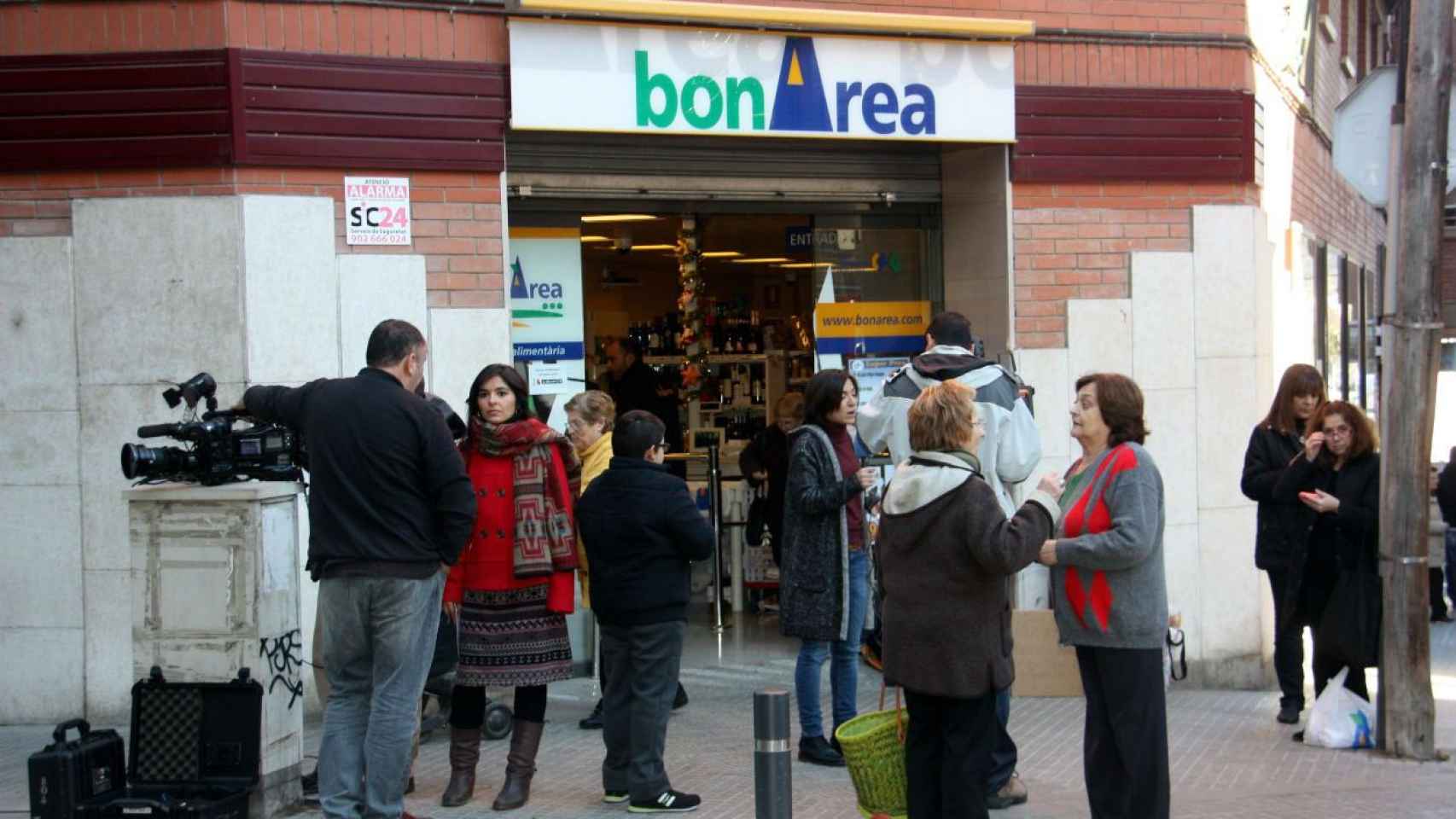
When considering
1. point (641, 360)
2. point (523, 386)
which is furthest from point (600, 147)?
point (523, 386)

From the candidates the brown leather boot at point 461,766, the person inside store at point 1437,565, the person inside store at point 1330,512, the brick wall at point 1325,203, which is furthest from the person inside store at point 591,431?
the person inside store at point 1437,565

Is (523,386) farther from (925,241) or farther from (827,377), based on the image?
(925,241)

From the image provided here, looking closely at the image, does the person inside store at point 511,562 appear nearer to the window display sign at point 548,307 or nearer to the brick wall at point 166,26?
the brick wall at point 166,26

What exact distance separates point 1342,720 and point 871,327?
13.2 ft

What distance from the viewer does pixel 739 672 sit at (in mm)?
10508

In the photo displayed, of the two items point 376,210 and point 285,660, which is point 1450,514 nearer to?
point 376,210

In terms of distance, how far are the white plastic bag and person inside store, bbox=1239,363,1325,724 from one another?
1.54ft

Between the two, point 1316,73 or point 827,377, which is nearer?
point 827,377

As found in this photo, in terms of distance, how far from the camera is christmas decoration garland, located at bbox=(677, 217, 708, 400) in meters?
11.9

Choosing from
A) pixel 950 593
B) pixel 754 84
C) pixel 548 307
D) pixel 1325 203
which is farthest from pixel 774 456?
pixel 1325 203

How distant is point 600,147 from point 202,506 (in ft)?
13.6

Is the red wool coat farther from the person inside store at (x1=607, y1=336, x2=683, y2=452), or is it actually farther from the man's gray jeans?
the person inside store at (x1=607, y1=336, x2=683, y2=452)

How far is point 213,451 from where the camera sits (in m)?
6.75

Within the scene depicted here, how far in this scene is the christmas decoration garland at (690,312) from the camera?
11867 millimetres
